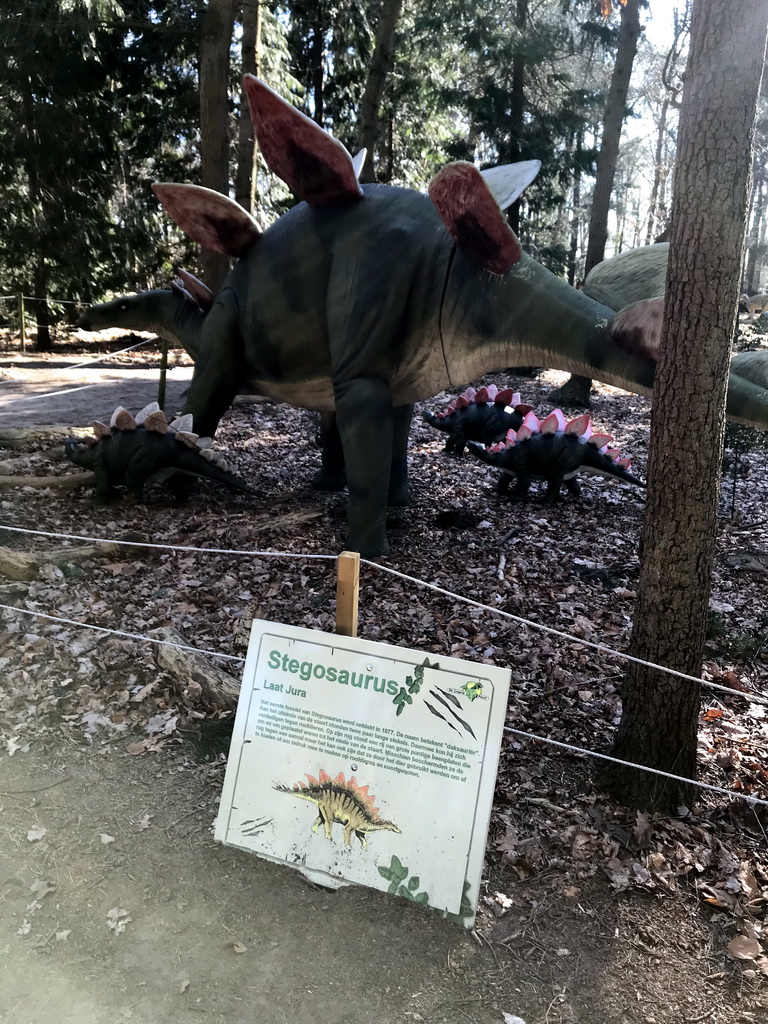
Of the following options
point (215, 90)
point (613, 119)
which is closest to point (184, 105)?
point (215, 90)

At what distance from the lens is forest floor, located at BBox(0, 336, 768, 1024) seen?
7.64 ft

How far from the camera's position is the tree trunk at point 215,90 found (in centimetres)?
947

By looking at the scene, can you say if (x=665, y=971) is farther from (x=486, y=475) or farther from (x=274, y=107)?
(x=486, y=475)

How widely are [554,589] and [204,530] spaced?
8.23 ft

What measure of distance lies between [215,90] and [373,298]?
6647 mm

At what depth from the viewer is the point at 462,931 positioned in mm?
2541

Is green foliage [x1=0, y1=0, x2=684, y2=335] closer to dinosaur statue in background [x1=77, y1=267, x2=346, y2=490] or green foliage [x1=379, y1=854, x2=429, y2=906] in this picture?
dinosaur statue in background [x1=77, y1=267, x2=346, y2=490]

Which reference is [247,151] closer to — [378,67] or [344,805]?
[378,67]

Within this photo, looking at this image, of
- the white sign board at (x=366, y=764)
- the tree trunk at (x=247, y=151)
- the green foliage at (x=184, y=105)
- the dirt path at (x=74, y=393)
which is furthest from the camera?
the green foliage at (x=184, y=105)

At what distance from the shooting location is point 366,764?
2395 millimetres

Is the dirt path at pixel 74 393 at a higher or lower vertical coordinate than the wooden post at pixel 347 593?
lower

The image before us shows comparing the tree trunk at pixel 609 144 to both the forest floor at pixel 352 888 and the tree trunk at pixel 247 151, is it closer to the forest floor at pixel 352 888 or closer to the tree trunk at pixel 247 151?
the tree trunk at pixel 247 151

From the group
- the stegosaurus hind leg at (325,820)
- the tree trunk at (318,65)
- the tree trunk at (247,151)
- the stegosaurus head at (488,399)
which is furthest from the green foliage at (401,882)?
the tree trunk at (318,65)

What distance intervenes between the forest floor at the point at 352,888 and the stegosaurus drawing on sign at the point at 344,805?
39 centimetres
